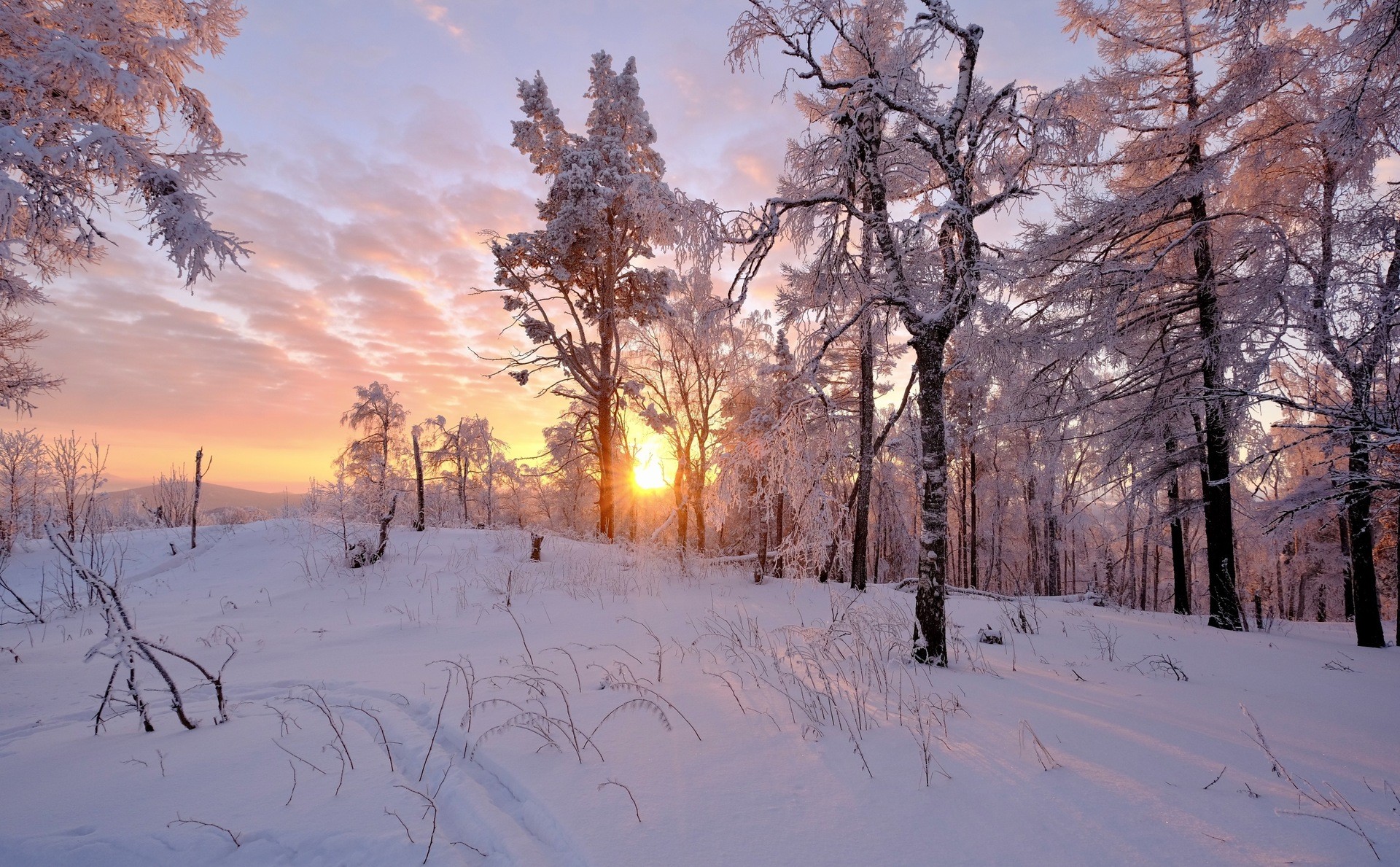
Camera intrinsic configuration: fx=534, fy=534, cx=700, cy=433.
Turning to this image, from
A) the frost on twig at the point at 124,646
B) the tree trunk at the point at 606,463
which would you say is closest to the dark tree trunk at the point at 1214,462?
the frost on twig at the point at 124,646

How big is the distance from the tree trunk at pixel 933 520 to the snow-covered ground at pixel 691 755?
1.31ft

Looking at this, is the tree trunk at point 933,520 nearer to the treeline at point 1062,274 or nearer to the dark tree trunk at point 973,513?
the treeline at point 1062,274

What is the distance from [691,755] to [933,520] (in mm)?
3426

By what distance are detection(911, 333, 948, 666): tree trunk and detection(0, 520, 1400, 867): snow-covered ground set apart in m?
0.40

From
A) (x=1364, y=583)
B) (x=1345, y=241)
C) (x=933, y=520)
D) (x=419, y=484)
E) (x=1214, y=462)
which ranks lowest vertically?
(x=1364, y=583)

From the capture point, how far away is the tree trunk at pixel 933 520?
5.24 m

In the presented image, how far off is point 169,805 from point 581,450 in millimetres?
20674

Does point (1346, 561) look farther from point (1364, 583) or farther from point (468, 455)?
point (468, 455)

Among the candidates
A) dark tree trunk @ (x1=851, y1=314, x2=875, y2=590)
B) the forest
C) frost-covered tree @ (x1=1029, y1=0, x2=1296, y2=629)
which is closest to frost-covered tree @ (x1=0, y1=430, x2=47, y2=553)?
the forest

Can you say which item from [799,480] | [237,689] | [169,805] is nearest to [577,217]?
[799,480]

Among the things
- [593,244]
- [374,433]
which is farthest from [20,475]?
[593,244]

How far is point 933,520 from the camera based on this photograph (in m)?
5.25

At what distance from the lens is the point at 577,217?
591 inches

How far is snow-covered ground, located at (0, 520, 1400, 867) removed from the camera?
2.19 metres
